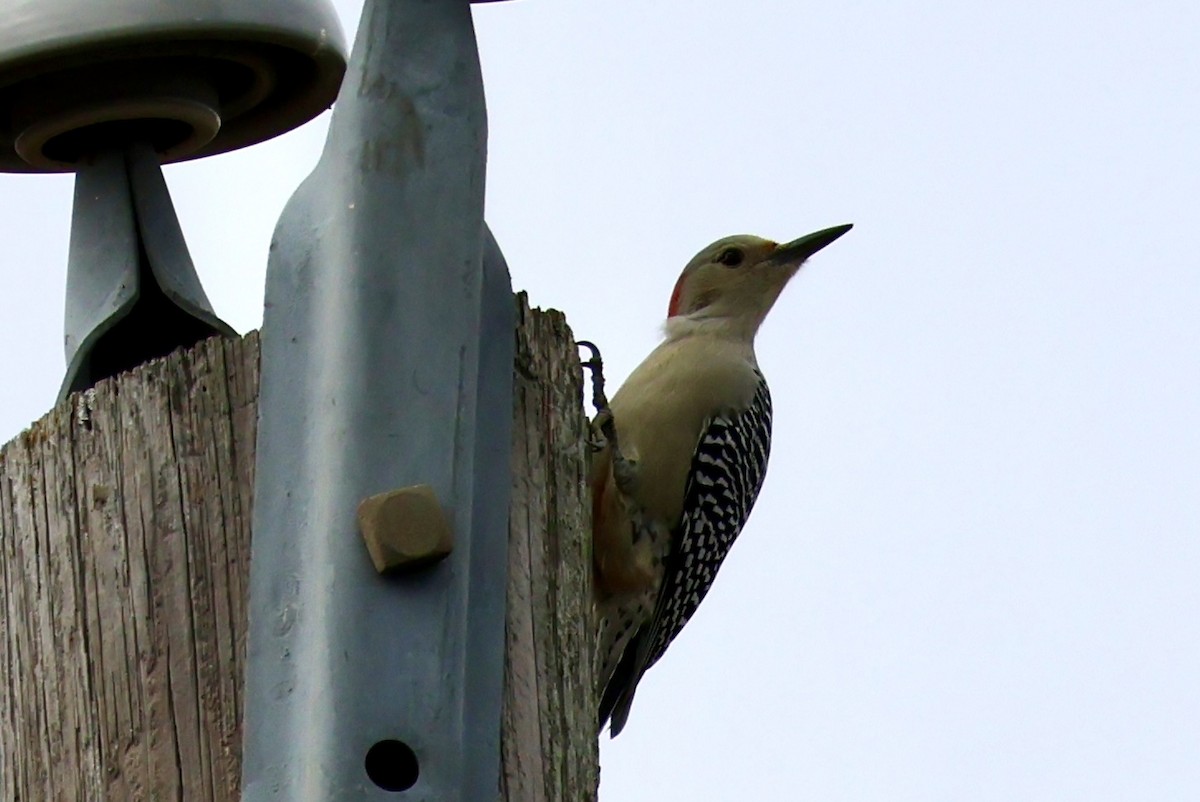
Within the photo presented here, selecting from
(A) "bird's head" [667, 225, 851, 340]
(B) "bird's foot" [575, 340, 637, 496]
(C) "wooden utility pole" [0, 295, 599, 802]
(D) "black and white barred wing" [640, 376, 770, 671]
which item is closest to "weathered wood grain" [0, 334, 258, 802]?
(C) "wooden utility pole" [0, 295, 599, 802]

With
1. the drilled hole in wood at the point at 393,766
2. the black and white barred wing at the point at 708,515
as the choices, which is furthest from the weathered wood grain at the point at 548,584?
the black and white barred wing at the point at 708,515

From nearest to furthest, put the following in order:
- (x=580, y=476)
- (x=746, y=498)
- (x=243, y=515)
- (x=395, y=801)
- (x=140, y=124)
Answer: (x=395, y=801) < (x=243, y=515) < (x=580, y=476) < (x=140, y=124) < (x=746, y=498)

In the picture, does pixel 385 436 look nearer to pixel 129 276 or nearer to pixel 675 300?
pixel 129 276

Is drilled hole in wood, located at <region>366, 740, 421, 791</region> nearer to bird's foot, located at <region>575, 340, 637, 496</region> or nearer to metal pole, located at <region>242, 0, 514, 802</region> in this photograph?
metal pole, located at <region>242, 0, 514, 802</region>

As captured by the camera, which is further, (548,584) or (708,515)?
(708,515)

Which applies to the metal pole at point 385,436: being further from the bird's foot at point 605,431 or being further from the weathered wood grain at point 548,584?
the bird's foot at point 605,431

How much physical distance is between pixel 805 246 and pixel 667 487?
1.34m

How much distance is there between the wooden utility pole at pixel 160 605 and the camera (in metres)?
2.47

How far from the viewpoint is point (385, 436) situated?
8.07 feet

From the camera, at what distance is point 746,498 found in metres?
6.52

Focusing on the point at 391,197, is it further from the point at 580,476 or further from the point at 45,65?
the point at 45,65

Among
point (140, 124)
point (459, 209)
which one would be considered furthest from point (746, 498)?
point (459, 209)

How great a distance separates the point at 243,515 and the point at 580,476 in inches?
23.1

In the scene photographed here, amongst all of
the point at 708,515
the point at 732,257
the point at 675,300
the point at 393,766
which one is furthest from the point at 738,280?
the point at 393,766
